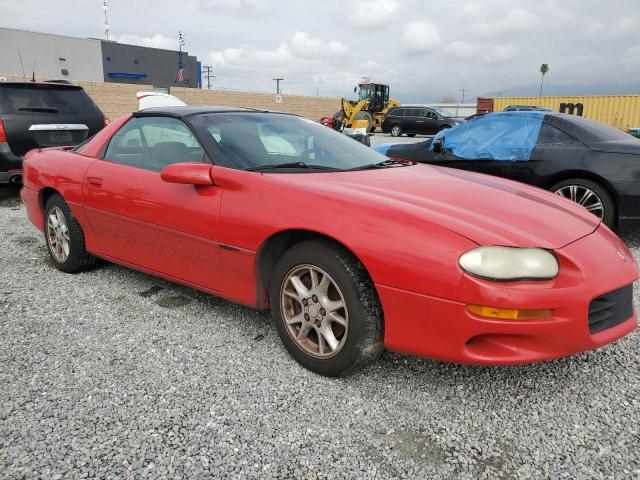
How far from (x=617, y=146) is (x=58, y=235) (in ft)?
16.8

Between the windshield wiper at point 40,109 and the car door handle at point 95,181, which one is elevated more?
the windshield wiper at point 40,109

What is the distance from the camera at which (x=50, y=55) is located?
111ft

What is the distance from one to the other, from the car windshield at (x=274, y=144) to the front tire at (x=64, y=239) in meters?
1.37

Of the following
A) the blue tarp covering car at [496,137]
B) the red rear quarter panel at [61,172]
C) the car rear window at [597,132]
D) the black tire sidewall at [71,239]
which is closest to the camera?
the red rear quarter panel at [61,172]

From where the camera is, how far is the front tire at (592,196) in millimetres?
4598

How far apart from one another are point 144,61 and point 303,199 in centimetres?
4594

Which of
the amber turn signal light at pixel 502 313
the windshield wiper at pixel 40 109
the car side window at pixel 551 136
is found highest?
the windshield wiper at pixel 40 109

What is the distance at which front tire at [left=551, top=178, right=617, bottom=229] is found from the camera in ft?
15.1

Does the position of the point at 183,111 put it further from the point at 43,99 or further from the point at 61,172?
the point at 43,99

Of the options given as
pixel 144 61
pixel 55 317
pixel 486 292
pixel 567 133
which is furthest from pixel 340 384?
pixel 144 61

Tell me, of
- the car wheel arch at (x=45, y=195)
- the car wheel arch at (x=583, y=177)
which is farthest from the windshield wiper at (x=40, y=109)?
the car wheel arch at (x=583, y=177)

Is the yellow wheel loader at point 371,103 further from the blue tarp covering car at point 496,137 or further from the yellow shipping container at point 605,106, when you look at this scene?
the blue tarp covering car at point 496,137

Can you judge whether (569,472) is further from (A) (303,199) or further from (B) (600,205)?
(B) (600,205)

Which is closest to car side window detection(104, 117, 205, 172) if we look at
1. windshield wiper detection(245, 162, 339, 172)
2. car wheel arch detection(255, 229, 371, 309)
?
windshield wiper detection(245, 162, 339, 172)
